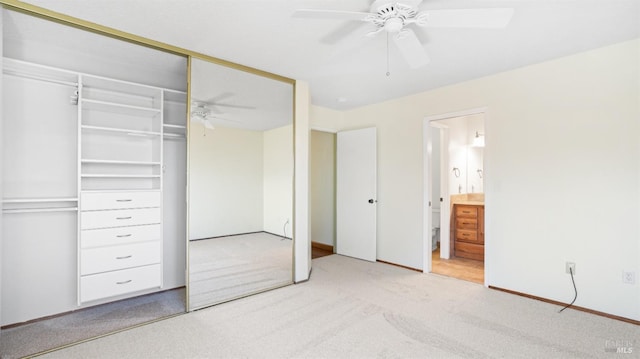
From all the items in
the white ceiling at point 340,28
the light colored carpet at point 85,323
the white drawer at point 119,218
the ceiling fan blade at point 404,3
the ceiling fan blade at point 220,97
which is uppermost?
the white ceiling at point 340,28

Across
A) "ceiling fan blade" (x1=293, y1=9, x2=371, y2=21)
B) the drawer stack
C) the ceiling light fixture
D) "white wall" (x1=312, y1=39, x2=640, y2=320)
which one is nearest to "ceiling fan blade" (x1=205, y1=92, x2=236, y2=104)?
the drawer stack

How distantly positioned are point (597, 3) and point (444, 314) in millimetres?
2604

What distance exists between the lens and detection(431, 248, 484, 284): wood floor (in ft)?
13.0

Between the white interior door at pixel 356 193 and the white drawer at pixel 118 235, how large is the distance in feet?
9.16

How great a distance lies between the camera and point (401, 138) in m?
4.35

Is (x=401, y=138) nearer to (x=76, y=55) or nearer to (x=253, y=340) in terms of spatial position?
(x=253, y=340)

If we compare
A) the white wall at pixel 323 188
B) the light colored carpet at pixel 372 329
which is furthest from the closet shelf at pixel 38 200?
Result: the white wall at pixel 323 188

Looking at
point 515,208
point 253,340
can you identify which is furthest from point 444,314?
point 253,340

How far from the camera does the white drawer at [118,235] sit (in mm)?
2678

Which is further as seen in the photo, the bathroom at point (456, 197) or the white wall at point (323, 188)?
the white wall at point (323, 188)

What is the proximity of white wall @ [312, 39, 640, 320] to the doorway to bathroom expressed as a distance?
2.05 feet

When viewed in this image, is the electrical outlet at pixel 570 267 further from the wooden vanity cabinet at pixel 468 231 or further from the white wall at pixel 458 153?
the white wall at pixel 458 153

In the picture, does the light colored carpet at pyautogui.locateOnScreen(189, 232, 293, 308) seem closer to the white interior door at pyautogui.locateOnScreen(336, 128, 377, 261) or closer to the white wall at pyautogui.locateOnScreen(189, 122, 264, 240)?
the white wall at pyautogui.locateOnScreen(189, 122, 264, 240)

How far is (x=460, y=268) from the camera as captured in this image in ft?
14.2
